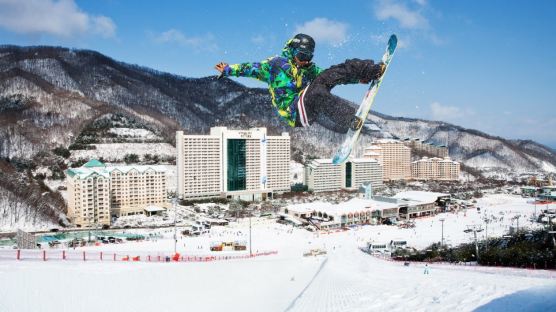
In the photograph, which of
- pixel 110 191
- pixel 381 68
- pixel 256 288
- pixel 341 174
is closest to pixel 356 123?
pixel 381 68

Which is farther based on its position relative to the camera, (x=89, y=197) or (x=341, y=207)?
(x=341, y=207)

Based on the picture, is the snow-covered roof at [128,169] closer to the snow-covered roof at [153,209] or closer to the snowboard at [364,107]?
the snow-covered roof at [153,209]

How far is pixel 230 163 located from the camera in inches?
1629

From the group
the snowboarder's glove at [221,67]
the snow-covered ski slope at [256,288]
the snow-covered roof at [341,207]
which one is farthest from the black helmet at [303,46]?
the snow-covered roof at [341,207]

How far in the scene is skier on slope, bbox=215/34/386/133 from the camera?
524 cm

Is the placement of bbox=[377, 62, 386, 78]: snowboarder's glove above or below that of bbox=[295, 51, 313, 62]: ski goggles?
below

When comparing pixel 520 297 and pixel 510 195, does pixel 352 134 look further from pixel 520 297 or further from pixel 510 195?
pixel 510 195

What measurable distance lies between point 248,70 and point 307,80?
33.4 inches

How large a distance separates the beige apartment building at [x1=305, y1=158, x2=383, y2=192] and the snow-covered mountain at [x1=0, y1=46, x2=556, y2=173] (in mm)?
10662

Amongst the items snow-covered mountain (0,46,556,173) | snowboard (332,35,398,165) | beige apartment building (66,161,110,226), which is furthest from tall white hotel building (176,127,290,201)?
snowboard (332,35,398,165)

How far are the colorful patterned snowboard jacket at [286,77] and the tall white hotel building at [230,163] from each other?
31.4 meters

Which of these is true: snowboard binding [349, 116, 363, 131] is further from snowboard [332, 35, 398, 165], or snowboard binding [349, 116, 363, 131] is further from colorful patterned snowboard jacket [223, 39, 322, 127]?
colorful patterned snowboard jacket [223, 39, 322, 127]

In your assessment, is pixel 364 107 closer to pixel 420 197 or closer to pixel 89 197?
pixel 89 197

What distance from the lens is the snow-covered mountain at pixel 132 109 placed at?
2413 inches
